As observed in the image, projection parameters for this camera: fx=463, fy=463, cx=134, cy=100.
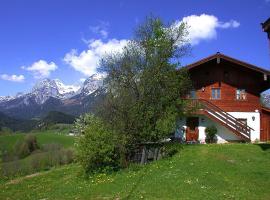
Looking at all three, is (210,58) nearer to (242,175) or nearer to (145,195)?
(242,175)

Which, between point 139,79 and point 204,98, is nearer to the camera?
point 139,79

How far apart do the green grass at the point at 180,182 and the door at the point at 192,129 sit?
13.4 meters

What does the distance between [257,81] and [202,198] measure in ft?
103

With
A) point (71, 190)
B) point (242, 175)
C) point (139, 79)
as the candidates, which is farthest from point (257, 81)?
point (71, 190)

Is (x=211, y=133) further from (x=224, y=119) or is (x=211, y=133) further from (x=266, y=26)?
(x=266, y=26)

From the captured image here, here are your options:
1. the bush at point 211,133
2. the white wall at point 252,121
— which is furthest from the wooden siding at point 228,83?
the bush at point 211,133

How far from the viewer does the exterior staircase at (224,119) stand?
44344 mm

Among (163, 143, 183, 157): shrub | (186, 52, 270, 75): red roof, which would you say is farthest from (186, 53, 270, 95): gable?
(163, 143, 183, 157): shrub

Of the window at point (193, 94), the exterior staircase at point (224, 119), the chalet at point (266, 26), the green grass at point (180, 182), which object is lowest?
the green grass at point (180, 182)

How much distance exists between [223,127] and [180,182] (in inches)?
962

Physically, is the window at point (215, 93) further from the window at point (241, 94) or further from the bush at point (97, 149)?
the bush at point (97, 149)

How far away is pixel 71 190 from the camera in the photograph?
78.0 ft

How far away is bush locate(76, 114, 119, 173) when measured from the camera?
92.3 feet

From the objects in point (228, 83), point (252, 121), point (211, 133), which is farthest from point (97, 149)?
point (252, 121)
